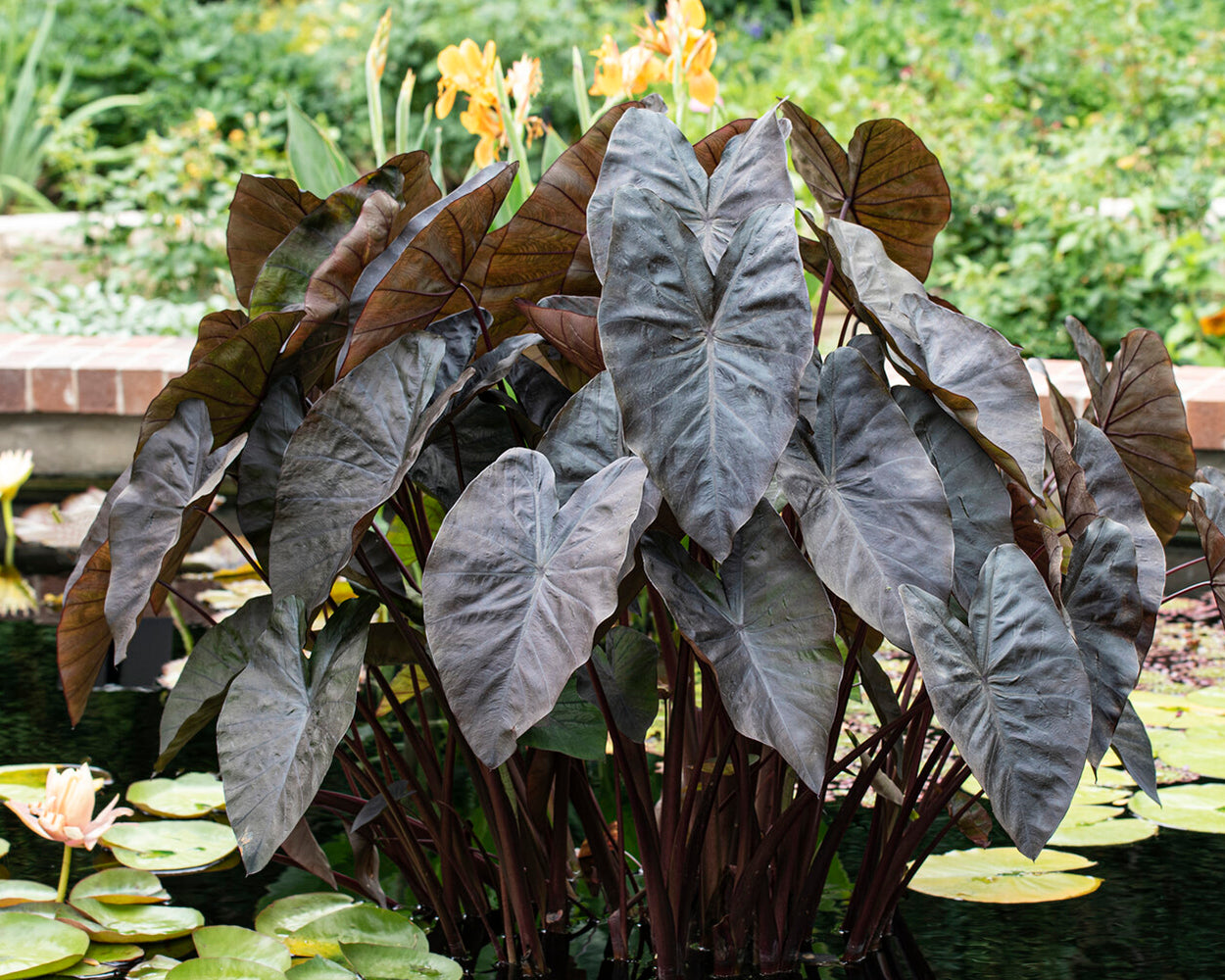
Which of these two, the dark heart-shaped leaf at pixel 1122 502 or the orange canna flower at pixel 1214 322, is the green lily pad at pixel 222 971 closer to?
the dark heart-shaped leaf at pixel 1122 502

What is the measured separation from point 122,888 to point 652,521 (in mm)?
862

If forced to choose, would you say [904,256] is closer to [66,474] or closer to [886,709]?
[886,709]

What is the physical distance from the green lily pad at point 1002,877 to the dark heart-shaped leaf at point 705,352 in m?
0.79

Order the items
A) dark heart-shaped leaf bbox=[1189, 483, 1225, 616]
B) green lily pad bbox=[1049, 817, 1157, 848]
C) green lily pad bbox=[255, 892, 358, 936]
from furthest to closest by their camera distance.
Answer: green lily pad bbox=[1049, 817, 1157, 848] < green lily pad bbox=[255, 892, 358, 936] < dark heart-shaped leaf bbox=[1189, 483, 1225, 616]

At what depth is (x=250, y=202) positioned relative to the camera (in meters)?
1.20

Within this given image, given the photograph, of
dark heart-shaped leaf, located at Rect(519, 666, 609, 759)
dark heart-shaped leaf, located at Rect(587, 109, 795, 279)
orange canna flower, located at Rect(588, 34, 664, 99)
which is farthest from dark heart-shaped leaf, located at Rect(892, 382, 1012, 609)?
orange canna flower, located at Rect(588, 34, 664, 99)

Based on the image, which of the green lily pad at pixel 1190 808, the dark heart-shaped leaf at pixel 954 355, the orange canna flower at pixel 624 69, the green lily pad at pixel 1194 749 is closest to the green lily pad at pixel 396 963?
the dark heart-shaped leaf at pixel 954 355

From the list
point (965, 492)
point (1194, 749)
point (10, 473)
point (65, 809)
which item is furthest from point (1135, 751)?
point (10, 473)

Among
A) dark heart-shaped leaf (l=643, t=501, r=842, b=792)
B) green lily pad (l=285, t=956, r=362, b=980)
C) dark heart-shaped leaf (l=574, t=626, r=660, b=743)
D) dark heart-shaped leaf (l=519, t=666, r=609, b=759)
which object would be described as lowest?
green lily pad (l=285, t=956, r=362, b=980)

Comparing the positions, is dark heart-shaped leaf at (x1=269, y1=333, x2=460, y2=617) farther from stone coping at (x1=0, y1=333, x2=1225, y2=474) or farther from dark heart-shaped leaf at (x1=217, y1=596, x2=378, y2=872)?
stone coping at (x1=0, y1=333, x2=1225, y2=474)

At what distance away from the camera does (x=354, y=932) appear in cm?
125

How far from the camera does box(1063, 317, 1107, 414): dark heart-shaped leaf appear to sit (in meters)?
1.27

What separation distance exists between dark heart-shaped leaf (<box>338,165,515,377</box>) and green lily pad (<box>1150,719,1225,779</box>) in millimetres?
1368

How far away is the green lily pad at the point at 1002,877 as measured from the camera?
A: 1.42 m
